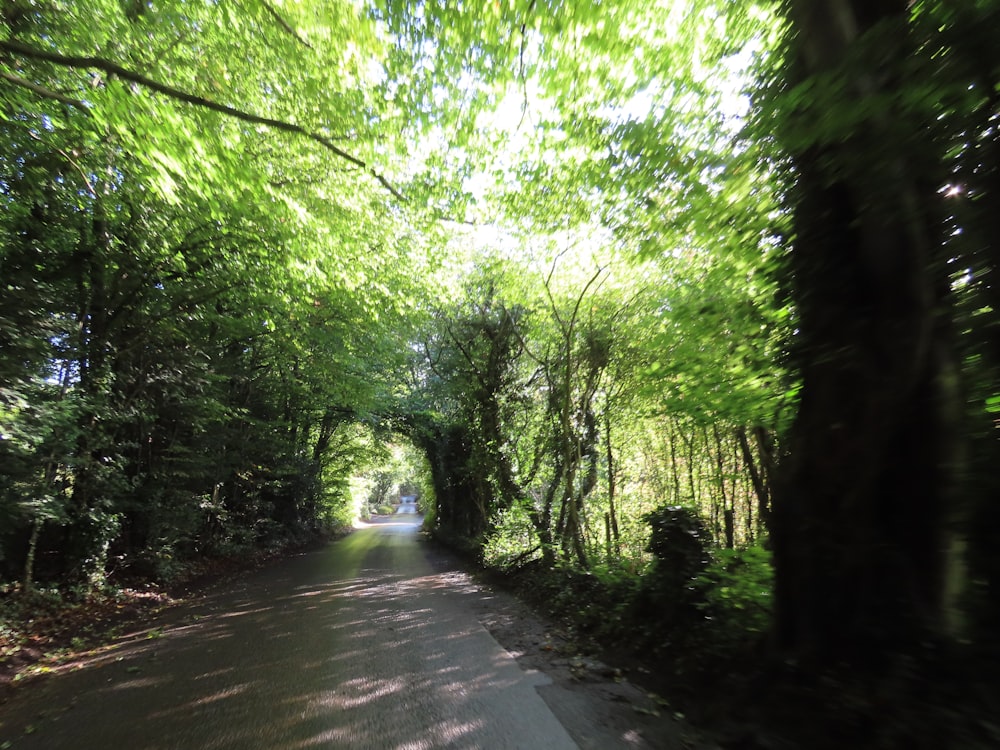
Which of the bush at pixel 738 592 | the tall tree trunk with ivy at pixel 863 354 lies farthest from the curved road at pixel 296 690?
the tall tree trunk with ivy at pixel 863 354

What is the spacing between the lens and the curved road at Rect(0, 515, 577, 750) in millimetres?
3703

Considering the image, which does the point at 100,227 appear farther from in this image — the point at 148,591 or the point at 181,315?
the point at 148,591

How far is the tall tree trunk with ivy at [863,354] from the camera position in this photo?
8.73ft

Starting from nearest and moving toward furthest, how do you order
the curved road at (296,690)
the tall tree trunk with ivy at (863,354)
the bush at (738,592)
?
the tall tree trunk with ivy at (863,354) → the curved road at (296,690) → the bush at (738,592)

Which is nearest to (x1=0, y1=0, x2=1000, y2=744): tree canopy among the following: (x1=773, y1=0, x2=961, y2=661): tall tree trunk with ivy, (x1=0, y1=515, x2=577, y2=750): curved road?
(x1=773, y1=0, x2=961, y2=661): tall tree trunk with ivy

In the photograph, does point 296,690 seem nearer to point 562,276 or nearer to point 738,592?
point 738,592

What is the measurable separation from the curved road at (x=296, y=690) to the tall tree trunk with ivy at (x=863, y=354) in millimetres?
2223

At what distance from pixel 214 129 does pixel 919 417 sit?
23.3 feet

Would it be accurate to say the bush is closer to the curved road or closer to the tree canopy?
the tree canopy

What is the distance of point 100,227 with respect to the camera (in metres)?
8.28

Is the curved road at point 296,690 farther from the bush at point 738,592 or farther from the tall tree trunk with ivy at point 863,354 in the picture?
the tall tree trunk with ivy at point 863,354

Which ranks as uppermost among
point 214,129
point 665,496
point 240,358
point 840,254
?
point 214,129

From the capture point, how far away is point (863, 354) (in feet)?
10.9

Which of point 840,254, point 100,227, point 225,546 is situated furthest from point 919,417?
point 225,546
